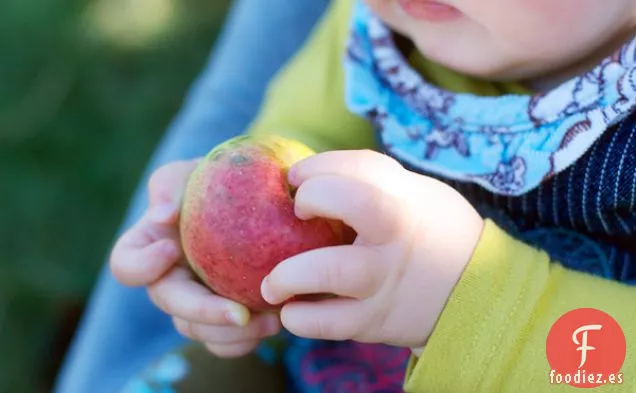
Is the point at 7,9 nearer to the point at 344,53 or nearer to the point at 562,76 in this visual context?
the point at 344,53

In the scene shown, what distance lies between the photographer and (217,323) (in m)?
0.76

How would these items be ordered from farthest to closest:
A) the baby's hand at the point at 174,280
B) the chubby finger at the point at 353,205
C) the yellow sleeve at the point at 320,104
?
the yellow sleeve at the point at 320,104 → the baby's hand at the point at 174,280 → the chubby finger at the point at 353,205

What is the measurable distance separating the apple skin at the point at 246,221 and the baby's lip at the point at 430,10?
18cm

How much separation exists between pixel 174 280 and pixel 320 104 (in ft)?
1.01

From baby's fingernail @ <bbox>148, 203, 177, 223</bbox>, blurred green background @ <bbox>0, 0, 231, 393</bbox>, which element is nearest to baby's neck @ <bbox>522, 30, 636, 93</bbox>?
baby's fingernail @ <bbox>148, 203, 177, 223</bbox>

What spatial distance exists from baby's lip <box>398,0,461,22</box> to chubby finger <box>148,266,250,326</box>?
0.29 meters

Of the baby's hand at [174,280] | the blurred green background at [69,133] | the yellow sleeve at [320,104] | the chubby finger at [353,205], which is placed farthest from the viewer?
the blurred green background at [69,133]

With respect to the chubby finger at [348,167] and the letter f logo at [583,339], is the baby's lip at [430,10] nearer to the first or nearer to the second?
the chubby finger at [348,167]

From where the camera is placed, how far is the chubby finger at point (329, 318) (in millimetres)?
692

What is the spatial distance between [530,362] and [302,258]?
198 millimetres

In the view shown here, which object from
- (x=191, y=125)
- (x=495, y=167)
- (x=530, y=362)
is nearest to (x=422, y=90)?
(x=495, y=167)

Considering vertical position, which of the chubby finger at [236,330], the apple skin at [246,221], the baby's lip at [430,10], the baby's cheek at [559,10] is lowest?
the chubby finger at [236,330]

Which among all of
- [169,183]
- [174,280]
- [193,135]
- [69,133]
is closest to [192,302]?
[174,280]

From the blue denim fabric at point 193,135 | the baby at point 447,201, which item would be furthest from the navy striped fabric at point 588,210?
the blue denim fabric at point 193,135
